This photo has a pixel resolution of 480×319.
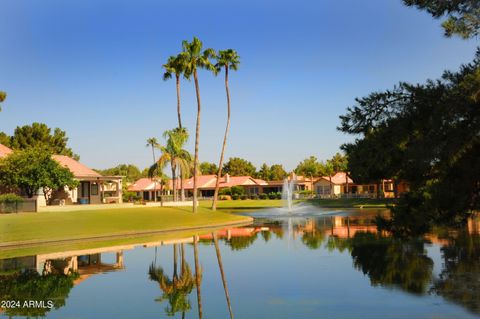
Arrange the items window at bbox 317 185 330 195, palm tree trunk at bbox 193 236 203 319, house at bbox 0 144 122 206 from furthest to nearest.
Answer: window at bbox 317 185 330 195 < house at bbox 0 144 122 206 < palm tree trunk at bbox 193 236 203 319

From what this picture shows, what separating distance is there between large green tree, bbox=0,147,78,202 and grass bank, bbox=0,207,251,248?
5634mm

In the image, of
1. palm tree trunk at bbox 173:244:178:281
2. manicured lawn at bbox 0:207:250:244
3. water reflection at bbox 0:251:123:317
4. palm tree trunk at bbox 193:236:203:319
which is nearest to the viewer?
palm tree trunk at bbox 193:236:203:319

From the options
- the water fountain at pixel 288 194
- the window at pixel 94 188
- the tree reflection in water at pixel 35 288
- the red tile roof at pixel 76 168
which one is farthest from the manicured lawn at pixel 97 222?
the water fountain at pixel 288 194

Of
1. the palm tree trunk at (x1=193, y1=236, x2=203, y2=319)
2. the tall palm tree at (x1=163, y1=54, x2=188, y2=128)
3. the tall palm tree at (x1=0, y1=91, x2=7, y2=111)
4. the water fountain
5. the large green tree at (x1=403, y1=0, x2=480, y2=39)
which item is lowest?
the palm tree trunk at (x1=193, y1=236, x2=203, y2=319)

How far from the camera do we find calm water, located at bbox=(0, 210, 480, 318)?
43.1 ft

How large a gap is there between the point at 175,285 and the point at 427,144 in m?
9.86

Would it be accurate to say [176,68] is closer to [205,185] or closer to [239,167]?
[205,185]

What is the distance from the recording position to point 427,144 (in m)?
10.6

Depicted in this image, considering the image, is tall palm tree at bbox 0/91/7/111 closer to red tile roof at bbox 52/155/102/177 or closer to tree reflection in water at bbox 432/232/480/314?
red tile roof at bbox 52/155/102/177

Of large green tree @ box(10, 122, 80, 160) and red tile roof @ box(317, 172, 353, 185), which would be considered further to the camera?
red tile roof @ box(317, 172, 353, 185)

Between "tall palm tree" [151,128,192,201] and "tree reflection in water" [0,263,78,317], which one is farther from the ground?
"tall palm tree" [151,128,192,201]

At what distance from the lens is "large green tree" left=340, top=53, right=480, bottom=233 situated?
1047cm

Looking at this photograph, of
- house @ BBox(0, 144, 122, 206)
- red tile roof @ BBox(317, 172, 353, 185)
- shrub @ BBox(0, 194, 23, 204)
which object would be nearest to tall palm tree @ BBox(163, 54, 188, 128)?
house @ BBox(0, 144, 122, 206)

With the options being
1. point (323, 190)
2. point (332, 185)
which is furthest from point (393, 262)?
point (323, 190)
